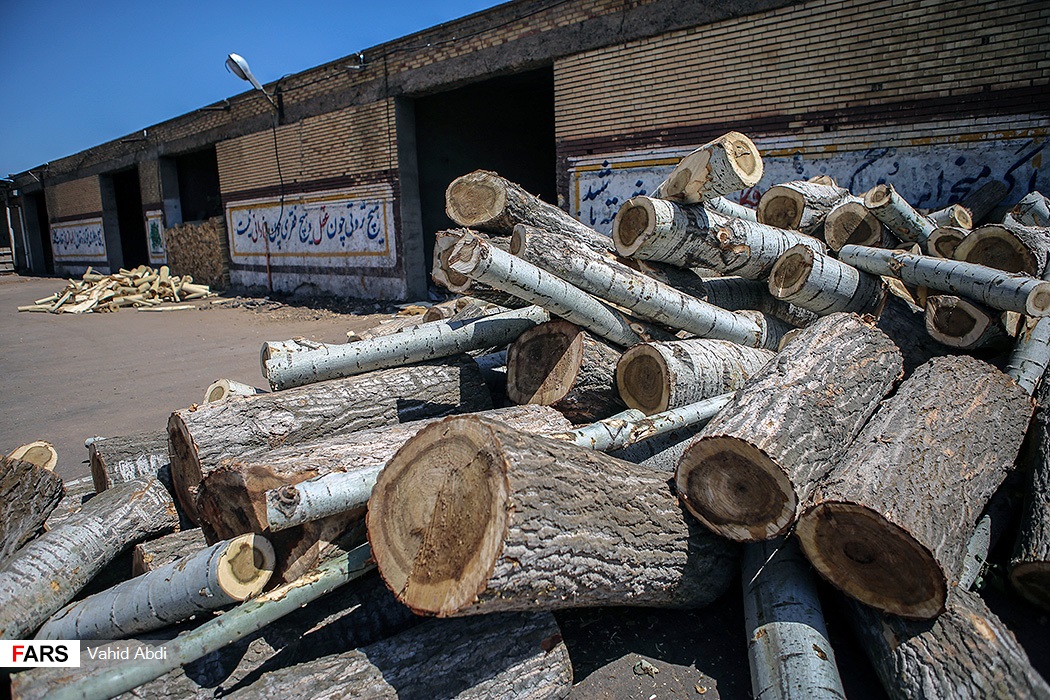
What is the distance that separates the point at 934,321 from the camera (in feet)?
12.6

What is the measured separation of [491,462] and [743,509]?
117 cm

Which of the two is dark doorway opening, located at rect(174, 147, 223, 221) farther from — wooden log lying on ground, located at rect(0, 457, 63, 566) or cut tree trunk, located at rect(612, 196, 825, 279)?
cut tree trunk, located at rect(612, 196, 825, 279)

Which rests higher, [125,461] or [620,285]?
[620,285]

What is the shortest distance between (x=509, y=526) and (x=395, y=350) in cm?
212

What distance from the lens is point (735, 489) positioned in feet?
8.42

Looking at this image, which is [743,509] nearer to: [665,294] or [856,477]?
[856,477]

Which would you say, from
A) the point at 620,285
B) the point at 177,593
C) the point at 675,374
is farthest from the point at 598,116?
the point at 177,593

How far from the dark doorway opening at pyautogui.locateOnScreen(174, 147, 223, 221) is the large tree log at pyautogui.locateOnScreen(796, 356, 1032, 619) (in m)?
21.3

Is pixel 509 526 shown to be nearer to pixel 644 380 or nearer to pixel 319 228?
pixel 644 380

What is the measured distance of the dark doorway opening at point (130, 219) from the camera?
2412 cm

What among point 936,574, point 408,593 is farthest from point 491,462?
point 936,574

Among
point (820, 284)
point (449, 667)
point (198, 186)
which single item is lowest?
point (449, 667)

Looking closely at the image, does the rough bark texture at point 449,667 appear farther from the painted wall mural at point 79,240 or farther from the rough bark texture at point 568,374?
the painted wall mural at point 79,240

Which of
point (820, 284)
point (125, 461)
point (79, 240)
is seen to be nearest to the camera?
point (125, 461)
